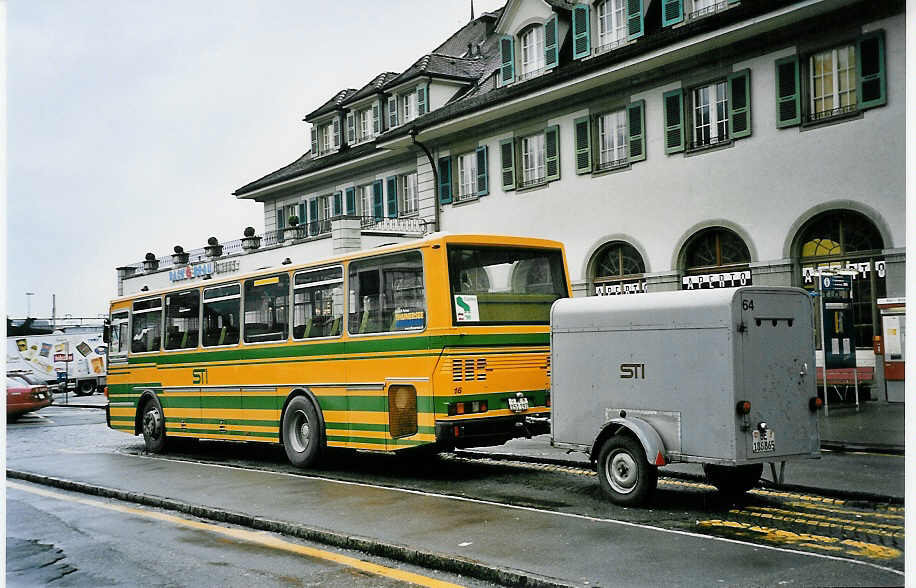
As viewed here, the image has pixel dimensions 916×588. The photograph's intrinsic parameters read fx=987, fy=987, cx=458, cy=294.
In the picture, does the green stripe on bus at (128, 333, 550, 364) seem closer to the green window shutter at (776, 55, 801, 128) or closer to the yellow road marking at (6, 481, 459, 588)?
the yellow road marking at (6, 481, 459, 588)

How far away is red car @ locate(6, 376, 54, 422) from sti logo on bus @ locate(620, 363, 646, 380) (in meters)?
25.5

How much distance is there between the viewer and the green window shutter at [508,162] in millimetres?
28891

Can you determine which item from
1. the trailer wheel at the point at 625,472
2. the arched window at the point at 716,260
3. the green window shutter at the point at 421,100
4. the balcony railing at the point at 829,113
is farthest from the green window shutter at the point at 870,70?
the green window shutter at the point at 421,100

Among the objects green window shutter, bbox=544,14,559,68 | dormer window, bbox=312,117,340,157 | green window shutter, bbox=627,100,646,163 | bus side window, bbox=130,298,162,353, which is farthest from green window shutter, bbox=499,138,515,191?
bus side window, bbox=130,298,162,353

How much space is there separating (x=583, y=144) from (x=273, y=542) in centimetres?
1932

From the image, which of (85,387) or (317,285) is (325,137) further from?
(317,285)

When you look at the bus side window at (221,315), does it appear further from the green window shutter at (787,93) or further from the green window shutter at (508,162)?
the green window shutter at (508,162)

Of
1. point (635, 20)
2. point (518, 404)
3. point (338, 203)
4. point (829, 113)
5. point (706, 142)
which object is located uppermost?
point (635, 20)

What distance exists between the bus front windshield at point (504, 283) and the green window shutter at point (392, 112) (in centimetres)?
2390

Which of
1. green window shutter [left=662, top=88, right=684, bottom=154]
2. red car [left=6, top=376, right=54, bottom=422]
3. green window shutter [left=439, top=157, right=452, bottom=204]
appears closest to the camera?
green window shutter [left=662, top=88, right=684, bottom=154]

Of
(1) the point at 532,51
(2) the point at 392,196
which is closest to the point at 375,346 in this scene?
(1) the point at 532,51

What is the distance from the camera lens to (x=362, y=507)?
10352 mm

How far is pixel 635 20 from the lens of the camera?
24625mm

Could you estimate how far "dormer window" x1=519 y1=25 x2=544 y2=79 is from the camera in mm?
28469
